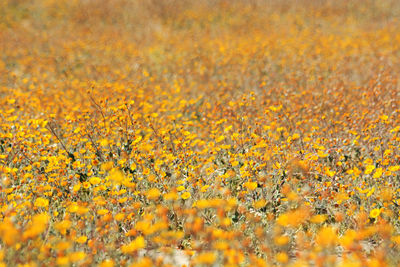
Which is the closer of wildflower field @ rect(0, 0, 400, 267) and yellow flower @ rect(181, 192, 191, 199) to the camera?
wildflower field @ rect(0, 0, 400, 267)

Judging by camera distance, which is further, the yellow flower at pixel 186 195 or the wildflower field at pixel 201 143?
the yellow flower at pixel 186 195

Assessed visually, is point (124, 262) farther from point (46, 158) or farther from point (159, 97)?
point (159, 97)

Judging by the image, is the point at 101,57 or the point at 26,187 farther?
the point at 101,57

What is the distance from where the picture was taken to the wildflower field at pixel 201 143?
9.11 ft

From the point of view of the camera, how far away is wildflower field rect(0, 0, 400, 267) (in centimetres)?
278

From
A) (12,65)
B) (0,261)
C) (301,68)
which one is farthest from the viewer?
(12,65)

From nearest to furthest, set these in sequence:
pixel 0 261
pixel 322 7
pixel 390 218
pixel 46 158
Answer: pixel 0 261 < pixel 390 218 < pixel 46 158 < pixel 322 7

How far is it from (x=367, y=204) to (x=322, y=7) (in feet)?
49.0

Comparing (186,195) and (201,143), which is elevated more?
(186,195)

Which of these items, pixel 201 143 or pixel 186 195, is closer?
pixel 186 195

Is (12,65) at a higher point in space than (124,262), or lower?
lower

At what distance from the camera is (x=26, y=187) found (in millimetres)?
3719

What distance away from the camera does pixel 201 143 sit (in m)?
4.74

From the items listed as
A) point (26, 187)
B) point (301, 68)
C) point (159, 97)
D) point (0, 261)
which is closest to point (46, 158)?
point (26, 187)
